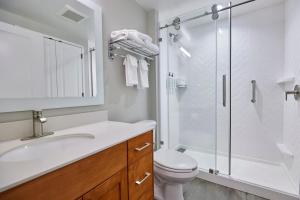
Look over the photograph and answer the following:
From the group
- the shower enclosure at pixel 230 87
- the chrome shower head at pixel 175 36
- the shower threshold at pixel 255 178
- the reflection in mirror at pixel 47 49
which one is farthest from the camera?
the chrome shower head at pixel 175 36

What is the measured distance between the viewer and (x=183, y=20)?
7.03 feet

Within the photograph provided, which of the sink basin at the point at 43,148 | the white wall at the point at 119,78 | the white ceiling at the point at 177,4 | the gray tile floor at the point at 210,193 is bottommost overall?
the gray tile floor at the point at 210,193

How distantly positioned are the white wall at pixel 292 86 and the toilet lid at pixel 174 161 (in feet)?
3.83

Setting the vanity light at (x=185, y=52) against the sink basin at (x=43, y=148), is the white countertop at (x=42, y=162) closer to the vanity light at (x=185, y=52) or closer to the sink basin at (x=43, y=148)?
the sink basin at (x=43, y=148)

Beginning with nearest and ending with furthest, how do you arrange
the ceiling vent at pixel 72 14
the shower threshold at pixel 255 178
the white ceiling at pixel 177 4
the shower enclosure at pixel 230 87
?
the ceiling vent at pixel 72 14 < the shower threshold at pixel 255 178 < the white ceiling at pixel 177 4 < the shower enclosure at pixel 230 87


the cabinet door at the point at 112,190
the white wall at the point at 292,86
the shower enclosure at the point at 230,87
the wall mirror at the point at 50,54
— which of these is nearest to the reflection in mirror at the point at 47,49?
the wall mirror at the point at 50,54

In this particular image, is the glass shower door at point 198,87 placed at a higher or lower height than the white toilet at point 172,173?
higher

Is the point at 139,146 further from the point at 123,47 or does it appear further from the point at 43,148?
the point at 123,47

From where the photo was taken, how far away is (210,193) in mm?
1627

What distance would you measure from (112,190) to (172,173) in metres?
0.67

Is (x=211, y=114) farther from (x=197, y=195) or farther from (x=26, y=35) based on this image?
(x=26, y=35)

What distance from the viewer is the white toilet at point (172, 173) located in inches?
50.8

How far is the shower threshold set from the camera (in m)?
1.51

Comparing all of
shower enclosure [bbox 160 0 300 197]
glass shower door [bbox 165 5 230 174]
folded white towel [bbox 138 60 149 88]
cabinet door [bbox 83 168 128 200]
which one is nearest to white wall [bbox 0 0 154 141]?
folded white towel [bbox 138 60 149 88]
